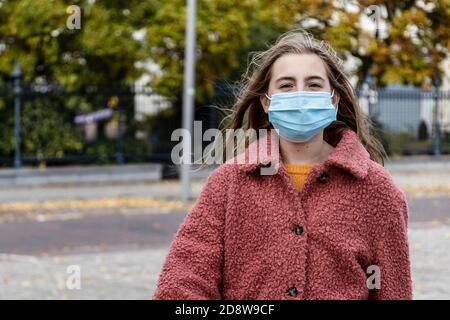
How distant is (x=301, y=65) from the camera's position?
245cm

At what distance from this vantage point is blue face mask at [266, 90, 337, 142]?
242cm

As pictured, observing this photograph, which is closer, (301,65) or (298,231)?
(298,231)

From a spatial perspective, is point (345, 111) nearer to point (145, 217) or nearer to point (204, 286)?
point (204, 286)

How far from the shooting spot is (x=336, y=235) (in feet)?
7.50

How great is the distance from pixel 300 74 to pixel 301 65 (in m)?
0.03

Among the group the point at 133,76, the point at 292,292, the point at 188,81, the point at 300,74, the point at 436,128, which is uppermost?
the point at 133,76

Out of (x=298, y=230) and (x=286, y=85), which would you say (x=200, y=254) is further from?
(x=286, y=85)

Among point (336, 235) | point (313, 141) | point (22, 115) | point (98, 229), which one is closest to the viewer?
point (336, 235)

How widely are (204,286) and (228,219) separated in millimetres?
192

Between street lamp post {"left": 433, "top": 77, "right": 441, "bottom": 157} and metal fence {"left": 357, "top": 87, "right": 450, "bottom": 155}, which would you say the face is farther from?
street lamp post {"left": 433, "top": 77, "right": 441, "bottom": 157}

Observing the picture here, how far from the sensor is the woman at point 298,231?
7.49 feet

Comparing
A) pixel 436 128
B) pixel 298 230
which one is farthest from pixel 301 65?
pixel 436 128

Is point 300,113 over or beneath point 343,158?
over

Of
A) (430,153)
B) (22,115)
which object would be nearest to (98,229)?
(22,115)
